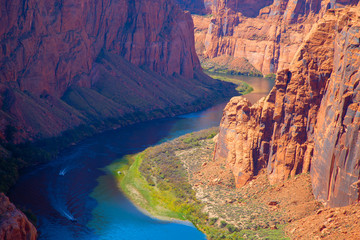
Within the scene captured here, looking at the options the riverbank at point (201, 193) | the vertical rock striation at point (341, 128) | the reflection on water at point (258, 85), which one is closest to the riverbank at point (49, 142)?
the riverbank at point (201, 193)

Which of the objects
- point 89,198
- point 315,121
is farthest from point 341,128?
point 89,198

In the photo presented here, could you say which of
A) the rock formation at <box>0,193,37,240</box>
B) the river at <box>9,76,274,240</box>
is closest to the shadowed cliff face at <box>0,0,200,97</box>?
the river at <box>9,76,274,240</box>

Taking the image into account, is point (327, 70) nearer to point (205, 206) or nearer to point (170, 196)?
point (205, 206)

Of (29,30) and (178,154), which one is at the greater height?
(29,30)

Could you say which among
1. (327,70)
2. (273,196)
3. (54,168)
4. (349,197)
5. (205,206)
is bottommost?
(54,168)

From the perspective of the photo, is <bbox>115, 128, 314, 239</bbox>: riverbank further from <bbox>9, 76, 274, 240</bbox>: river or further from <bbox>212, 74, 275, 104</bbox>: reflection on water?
<bbox>212, 74, 275, 104</bbox>: reflection on water

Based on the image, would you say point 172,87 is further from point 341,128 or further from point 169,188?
point 341,128

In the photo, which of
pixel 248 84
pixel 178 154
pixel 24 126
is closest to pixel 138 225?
pixel 178 154
